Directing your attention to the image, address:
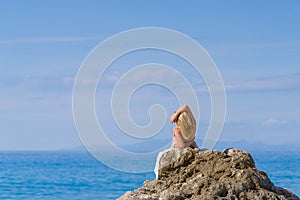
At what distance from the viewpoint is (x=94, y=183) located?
38.9 meters

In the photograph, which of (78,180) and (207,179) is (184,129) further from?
(78,180)

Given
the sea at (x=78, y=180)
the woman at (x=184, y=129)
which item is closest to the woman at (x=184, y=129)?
the woman at (x=184, y=129)

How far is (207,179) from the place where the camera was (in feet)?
20.1

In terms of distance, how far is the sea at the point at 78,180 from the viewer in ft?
113

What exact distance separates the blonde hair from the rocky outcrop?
61cm

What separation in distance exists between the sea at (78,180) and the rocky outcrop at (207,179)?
25826 mm

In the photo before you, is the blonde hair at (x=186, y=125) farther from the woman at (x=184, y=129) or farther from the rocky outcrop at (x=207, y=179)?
the rocky outcrop at (x=207, y=179)

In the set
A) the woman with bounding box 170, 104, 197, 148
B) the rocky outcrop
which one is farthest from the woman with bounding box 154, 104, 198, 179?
the rocky outcrop

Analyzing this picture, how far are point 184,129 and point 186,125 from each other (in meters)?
0.06

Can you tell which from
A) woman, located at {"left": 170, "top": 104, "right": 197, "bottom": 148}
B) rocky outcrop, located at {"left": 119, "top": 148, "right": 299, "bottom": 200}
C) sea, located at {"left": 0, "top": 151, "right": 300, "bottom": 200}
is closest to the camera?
rocky outcrop, located at {"left": 119, "top": 148, "right": 299, "bottom": 200}

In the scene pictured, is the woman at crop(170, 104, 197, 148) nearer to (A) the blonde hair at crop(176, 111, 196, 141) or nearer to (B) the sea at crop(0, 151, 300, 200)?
(A) the blonde hair at crop(176, 111, 196, 141)

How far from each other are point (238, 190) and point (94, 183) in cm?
3335

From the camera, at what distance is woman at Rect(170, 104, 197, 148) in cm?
712

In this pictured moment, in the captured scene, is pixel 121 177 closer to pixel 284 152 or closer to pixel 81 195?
pixel 81 195
